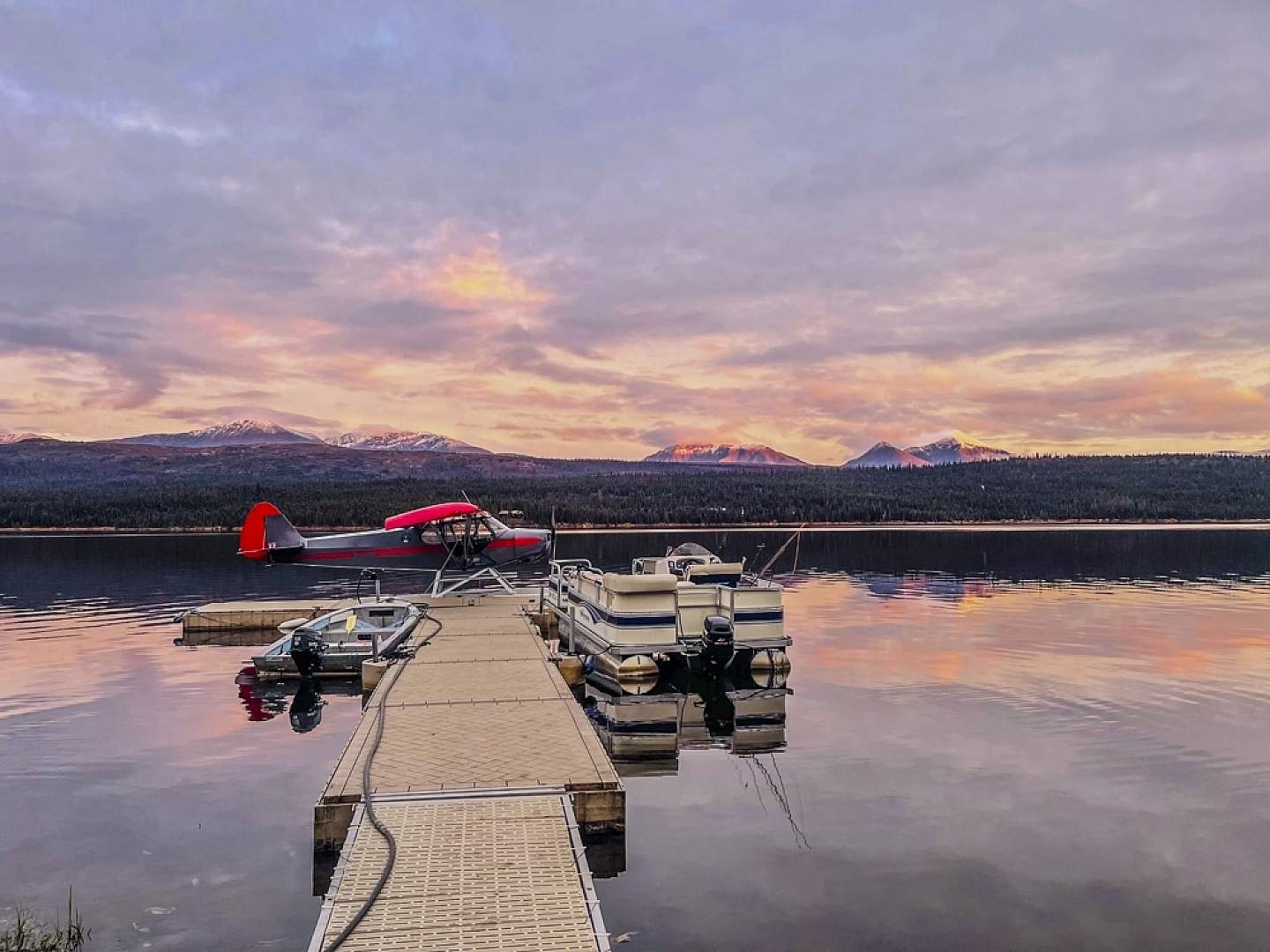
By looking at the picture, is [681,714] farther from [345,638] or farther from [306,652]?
[345,638]

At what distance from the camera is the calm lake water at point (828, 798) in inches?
318

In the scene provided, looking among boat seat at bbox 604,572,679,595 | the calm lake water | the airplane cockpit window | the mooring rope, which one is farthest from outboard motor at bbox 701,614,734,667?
the airplane cockpit window

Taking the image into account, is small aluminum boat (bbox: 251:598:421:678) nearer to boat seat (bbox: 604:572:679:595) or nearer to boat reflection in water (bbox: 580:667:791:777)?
boat reflection in water (bbox: 580:667:791:777)

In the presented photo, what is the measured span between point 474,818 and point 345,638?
13.3 metres

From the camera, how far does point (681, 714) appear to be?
16.6 meters

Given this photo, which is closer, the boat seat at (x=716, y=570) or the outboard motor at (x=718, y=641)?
the outboard motor at (x=718, y=641)

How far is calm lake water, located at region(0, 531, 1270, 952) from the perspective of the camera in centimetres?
807

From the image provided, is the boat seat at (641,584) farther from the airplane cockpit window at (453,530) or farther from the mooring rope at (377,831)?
the airplane cockpit window at (453,530)

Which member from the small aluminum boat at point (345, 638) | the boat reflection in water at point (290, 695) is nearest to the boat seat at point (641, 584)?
the small aluminum boat at point (345, 638)

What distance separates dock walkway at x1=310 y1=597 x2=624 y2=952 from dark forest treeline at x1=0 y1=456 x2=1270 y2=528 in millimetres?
77824

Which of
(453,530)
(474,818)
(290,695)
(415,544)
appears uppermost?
(453,530)

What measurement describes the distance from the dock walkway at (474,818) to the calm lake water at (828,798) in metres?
0.88

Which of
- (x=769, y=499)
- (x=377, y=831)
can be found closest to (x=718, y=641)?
(x=377, y=831)

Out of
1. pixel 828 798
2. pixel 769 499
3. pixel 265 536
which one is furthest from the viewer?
pixel 769 499
